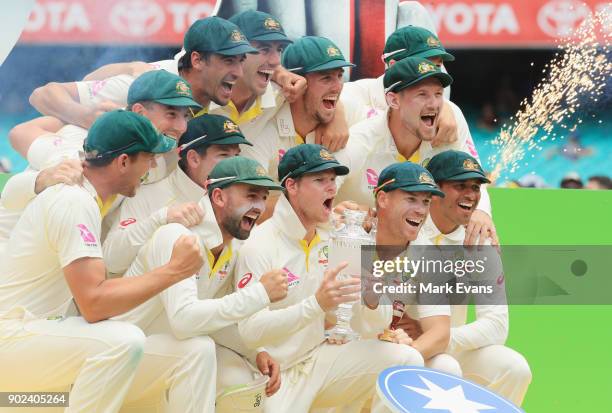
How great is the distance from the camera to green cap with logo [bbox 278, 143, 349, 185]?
5.30 metres

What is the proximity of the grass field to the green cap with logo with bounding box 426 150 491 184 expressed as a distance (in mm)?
1252

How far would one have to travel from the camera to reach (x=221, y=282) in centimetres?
524

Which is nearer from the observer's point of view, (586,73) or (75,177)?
(75,177)

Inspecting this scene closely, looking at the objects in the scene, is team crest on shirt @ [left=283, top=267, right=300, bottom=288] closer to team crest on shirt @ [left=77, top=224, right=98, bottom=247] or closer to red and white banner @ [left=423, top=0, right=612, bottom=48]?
team crest on shirt @ [left=77, top=224, right=98, bottom=247]

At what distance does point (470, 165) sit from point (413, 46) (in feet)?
2.47

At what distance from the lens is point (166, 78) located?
536 centimetres

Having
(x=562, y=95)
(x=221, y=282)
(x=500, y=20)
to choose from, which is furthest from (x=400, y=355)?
(x=500, y=20)

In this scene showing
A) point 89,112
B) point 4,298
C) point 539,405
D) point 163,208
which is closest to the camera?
point 4,298

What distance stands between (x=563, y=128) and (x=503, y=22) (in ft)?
2.41

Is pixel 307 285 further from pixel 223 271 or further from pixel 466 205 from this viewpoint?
pixel 466 205

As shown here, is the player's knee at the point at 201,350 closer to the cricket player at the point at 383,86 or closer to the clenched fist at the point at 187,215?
the clenched fist at the point at 187,215

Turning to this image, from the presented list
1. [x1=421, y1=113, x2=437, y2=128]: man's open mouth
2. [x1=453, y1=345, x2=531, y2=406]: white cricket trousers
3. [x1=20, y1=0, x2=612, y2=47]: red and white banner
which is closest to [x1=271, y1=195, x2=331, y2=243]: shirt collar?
[x1=421, y1=113, x2=437, y2=128]: man's open mouth

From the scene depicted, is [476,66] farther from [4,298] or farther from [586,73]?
[4,298]

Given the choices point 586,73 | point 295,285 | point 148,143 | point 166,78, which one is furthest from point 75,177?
point 586,73
